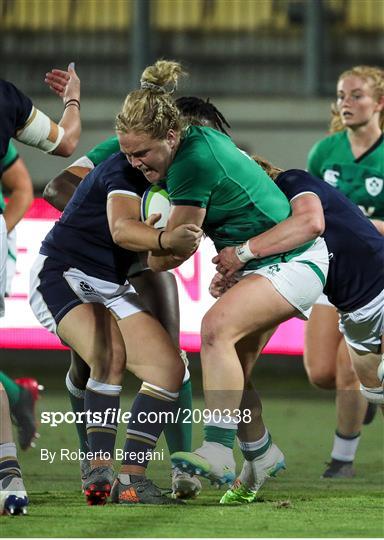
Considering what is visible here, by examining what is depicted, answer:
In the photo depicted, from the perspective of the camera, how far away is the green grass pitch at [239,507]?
4.26 m

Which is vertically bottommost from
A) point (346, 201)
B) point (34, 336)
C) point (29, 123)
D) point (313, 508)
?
point (34, 336)

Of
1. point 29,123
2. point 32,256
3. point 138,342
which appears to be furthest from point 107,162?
point 32,256

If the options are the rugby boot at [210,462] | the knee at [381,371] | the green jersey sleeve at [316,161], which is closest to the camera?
the rugby boot at [210,462]

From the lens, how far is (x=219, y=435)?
4621mm

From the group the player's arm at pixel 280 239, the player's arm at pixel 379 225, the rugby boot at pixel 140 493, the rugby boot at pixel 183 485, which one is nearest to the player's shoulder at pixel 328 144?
the player's arm at pixel 379 225

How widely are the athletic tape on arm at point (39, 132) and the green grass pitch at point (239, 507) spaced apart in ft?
3.80

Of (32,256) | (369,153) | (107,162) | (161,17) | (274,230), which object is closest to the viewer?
(274,230)

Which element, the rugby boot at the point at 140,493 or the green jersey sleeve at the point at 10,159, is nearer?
the rugby boot at the point at 140,493

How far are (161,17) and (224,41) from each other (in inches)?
26.7

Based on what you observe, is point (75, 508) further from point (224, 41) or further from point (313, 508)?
point (224, 41)

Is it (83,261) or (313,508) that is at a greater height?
(83,261)

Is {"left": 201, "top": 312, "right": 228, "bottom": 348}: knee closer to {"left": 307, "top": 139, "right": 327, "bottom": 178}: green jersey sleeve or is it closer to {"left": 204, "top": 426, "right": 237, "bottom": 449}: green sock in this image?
{"left": 204, "top": 426, "right": 237, "bottom": 449}: green sock

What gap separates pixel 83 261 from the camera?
5242 mm

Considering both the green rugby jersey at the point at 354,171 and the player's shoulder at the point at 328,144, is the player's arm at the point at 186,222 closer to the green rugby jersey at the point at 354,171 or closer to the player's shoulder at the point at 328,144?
the green rugby jersey at the point at 354,171
